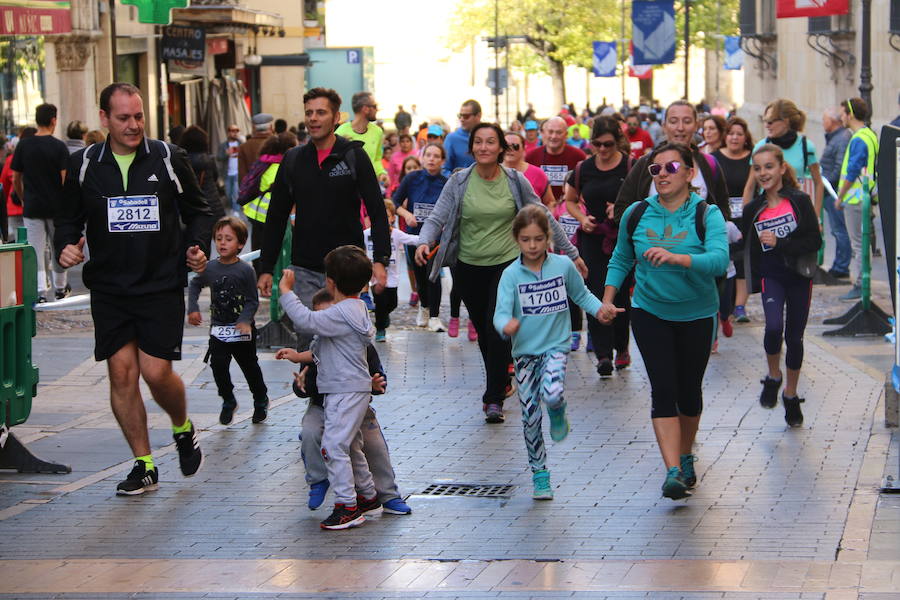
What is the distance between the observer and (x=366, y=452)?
7.33m

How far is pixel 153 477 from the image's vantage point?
7.86 m

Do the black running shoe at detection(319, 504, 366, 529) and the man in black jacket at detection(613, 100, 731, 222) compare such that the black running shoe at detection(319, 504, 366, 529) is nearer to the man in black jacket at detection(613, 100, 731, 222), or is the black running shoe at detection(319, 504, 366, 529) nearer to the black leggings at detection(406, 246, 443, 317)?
the man in black jacket at detection(613, 100, 731, 222)

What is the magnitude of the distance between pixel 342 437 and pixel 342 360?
347 mm

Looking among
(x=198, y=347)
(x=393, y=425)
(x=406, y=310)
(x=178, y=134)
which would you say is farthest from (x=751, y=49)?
(x=393, y=425)

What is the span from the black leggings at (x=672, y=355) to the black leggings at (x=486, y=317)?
1.92 metres

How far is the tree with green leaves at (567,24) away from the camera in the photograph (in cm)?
6975

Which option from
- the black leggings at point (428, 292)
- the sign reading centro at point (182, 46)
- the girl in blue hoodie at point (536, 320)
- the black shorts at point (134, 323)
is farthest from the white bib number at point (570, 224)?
the sign reading centro at point (182, 46)

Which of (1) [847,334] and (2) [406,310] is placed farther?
(2) [406,310]

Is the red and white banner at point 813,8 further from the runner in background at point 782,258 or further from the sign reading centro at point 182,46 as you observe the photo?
the sign reading centro at point 182,46

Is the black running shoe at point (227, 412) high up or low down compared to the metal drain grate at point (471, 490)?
up

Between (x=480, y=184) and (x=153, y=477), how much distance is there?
114 inches

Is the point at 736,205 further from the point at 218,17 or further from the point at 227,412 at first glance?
the point at 218,17

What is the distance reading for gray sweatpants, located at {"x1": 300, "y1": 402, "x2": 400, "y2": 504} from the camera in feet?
23.9

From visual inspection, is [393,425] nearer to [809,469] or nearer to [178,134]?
[809,469]
